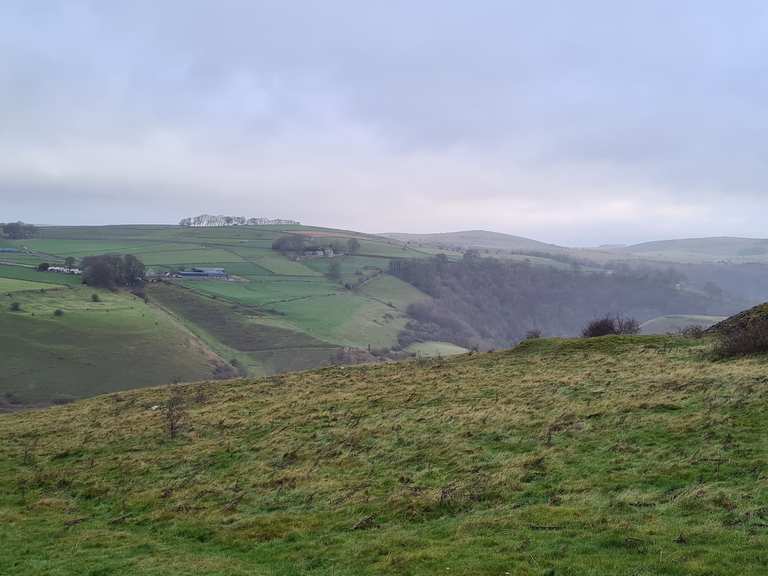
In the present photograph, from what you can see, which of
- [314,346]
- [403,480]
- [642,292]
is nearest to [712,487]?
[403,480]

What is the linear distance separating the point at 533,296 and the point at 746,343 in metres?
139

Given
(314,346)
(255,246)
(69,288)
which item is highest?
(255,246)

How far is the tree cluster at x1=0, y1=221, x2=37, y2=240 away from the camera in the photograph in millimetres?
139000

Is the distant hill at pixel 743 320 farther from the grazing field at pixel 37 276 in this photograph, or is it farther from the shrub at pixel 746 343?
the grazing field at pixel 37 276

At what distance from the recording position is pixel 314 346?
7744cm

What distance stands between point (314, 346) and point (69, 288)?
37114 mm

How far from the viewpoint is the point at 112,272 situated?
89.0 m

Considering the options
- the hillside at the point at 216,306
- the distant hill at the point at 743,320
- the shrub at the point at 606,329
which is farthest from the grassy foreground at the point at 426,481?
the hillside at the point at 216,306

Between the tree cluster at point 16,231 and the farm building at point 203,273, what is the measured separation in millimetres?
61493

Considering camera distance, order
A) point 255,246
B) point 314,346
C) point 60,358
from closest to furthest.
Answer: point 60,358
point 314,346
point 255,246

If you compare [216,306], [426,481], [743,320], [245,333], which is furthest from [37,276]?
[426,481]

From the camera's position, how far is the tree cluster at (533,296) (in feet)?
445

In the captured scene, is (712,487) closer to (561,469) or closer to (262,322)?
(561,469)

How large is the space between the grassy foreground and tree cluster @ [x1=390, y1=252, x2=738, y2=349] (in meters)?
101
